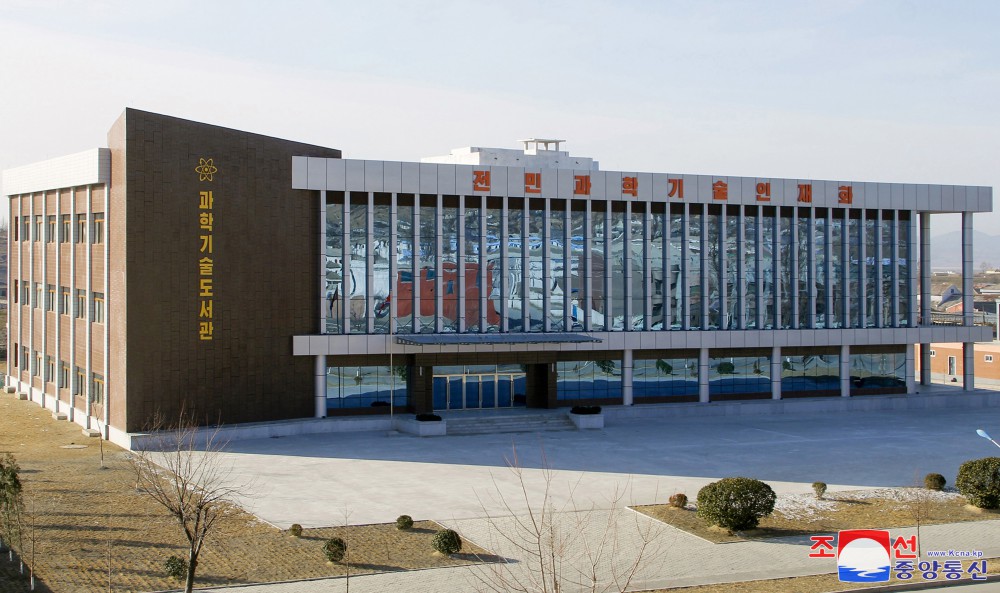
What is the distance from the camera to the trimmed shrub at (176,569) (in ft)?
91.1

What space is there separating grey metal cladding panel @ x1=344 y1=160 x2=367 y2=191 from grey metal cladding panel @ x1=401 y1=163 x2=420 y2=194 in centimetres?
222

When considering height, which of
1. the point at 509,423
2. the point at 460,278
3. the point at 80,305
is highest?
the point at 460,278

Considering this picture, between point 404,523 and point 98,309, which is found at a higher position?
point 98,309

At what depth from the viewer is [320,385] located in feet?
182

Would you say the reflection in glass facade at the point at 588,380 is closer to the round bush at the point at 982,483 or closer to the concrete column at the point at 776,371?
the concrete column at the point at 776,371

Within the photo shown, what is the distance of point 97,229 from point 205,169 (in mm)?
7469

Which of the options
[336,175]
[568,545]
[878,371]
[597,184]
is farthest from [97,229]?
[878,371]

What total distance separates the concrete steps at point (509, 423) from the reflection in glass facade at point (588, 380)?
340 cm

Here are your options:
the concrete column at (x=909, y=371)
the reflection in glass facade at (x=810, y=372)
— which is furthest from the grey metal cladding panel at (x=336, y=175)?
the concrete column at (x=909, y=371)

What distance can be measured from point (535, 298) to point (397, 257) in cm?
844

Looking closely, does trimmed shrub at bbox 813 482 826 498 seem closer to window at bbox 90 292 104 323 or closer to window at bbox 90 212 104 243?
window at bbox 90 292 104 323

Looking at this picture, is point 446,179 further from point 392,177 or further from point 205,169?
point 205,169

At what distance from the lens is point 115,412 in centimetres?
5031

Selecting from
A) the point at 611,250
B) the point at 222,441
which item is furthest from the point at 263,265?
the point at 611,250
